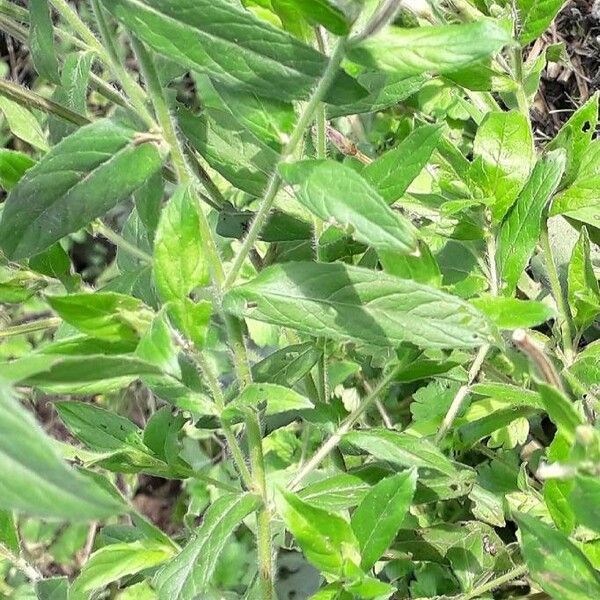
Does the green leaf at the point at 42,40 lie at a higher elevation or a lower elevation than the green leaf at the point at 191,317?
higher

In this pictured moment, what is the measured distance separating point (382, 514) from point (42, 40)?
78 cm

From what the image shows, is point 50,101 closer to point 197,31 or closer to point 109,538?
point 197,31

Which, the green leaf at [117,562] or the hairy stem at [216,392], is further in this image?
the green leaf at [117,562]

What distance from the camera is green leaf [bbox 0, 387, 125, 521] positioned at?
0.50 metres

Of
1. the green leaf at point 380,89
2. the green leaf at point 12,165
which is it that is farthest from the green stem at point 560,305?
the green leaf at point 12,165

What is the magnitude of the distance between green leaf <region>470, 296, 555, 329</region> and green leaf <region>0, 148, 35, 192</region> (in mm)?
607

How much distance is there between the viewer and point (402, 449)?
112cm

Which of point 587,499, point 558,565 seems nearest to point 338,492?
point 558,565

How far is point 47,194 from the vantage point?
98 cm

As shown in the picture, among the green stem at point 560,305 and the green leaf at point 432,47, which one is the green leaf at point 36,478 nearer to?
the green leaf at point 432,47

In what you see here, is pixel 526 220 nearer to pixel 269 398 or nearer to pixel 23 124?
pixel 269 398

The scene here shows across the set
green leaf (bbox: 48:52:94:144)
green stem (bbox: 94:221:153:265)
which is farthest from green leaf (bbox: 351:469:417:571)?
green leaf (bbox: 48:52:94:144)

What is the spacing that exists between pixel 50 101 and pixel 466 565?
0.96 metres

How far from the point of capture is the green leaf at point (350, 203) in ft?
2.53
